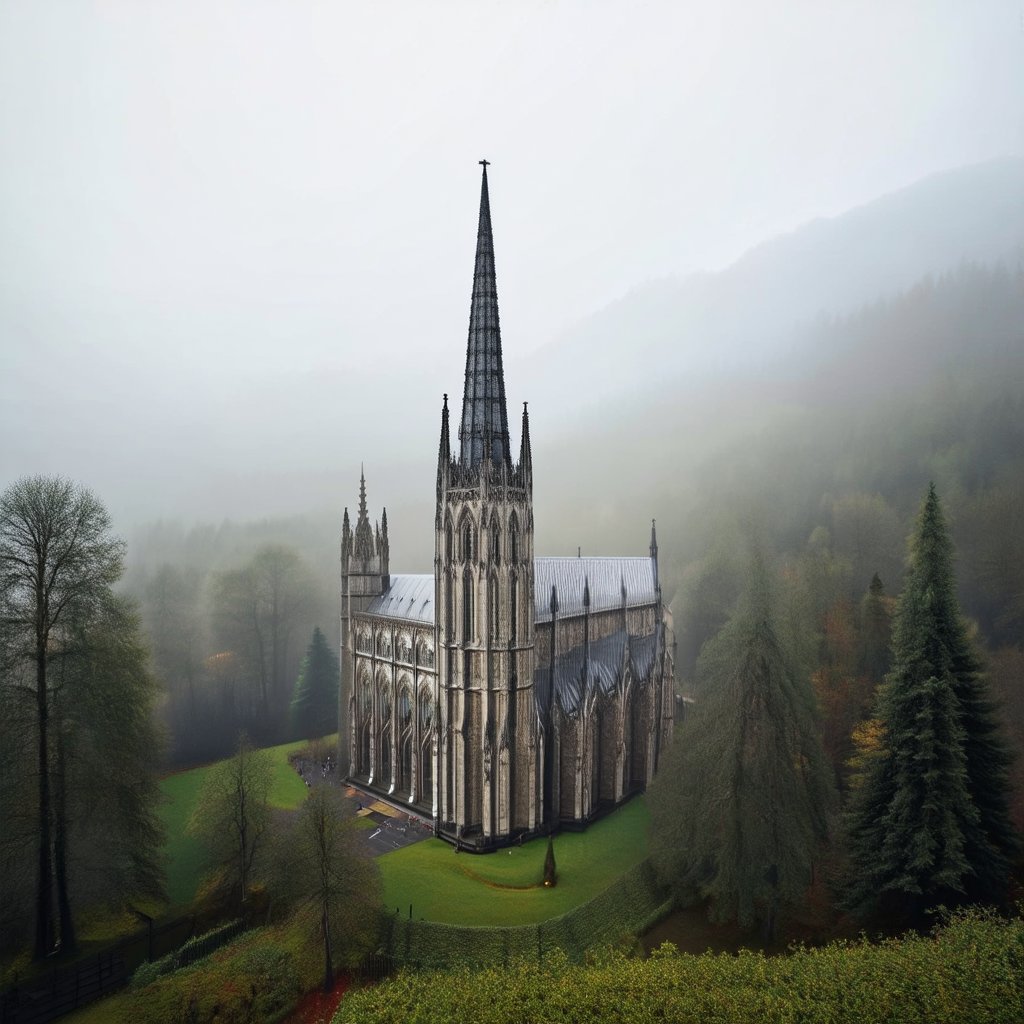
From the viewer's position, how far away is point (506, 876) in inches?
958

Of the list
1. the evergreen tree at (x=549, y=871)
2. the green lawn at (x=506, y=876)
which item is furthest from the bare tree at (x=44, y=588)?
the evergreen tree at (x=549, y=871)

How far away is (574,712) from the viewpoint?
29.7m

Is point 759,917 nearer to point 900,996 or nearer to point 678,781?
point 678,781

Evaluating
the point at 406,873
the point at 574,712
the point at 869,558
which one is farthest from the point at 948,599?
the point at 869,558

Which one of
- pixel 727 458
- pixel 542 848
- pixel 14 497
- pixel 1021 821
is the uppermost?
pixel 727 458

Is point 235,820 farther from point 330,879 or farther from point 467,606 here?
point 467,606

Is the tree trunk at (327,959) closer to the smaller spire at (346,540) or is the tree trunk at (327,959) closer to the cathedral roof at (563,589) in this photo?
the cathedral roof at (563,589)

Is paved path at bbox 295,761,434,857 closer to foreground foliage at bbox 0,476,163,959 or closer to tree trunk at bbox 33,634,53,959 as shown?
foreground foliage at bbox 0,476,163,959

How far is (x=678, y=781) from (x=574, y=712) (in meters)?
8.36

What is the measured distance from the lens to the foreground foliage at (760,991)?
34.6 feet

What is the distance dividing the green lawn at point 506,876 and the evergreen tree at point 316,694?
2104 cm

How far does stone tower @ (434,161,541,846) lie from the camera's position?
27078mm

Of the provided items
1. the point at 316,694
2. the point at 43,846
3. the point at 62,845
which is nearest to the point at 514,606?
the point at 62,845

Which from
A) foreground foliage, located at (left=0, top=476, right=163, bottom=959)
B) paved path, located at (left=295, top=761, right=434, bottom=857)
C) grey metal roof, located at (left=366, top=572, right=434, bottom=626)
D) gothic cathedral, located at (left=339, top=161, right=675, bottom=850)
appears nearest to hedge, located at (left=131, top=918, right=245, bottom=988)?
foreground foliage, located at (left=0, top=476, right=163, bottom=959)
